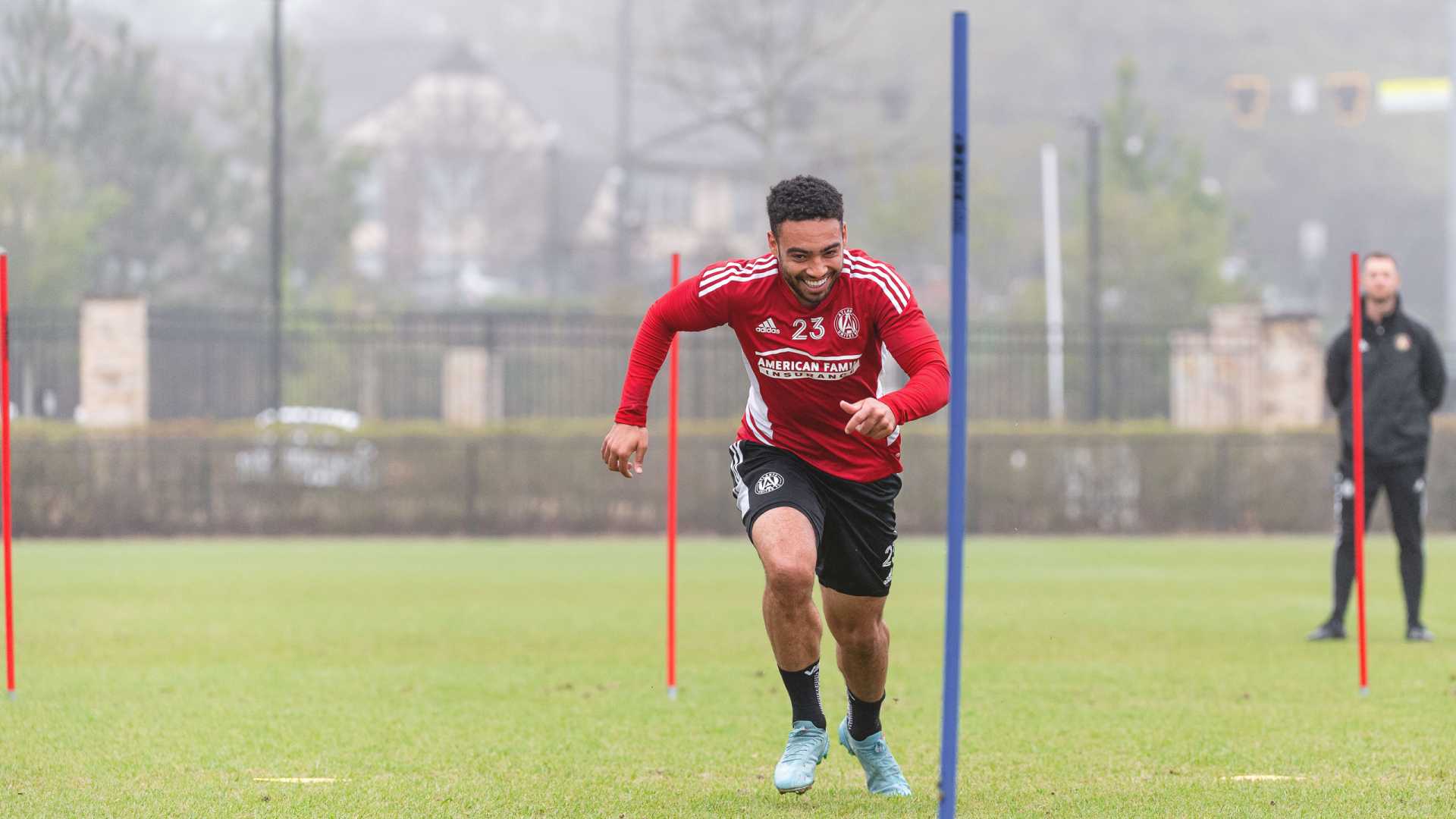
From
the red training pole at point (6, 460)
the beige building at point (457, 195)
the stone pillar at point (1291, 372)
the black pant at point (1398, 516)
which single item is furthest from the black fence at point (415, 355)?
the beige building at point (457, 195)

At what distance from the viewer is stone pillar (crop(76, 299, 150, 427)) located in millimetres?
25828

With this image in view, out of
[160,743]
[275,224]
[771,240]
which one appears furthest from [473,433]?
[771,240]

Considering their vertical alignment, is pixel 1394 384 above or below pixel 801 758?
above

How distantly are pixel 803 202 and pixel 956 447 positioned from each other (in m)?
1.49

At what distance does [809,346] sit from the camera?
6.61 m

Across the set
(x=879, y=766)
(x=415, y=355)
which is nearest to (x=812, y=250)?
(x=879, y=766)

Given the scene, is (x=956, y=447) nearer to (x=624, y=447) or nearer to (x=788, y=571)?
(x=788, y=571)

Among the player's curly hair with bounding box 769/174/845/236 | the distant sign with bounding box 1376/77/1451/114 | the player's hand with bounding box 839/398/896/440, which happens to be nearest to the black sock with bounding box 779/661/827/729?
the player's hand with bounding box 839/398/896/440

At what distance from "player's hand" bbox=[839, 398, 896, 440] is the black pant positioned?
690 centimetres

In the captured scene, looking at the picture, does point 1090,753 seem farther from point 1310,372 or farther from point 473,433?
point 1310,372

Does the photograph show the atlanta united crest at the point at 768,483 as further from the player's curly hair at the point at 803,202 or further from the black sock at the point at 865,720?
the player's curly hair at the point at 803,202

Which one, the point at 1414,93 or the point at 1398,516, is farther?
the point at 1414,93

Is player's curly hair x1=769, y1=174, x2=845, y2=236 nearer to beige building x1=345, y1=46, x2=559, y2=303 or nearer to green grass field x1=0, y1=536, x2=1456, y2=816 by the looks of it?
green grass field x1=0, y1=536, x2=1456, y2=816

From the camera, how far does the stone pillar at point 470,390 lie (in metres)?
29.6
